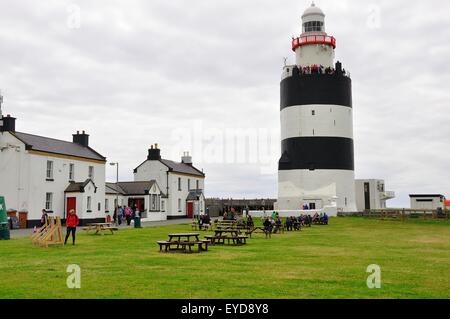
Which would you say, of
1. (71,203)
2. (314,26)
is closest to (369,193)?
(314,26)

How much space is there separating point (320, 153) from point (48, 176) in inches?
1047

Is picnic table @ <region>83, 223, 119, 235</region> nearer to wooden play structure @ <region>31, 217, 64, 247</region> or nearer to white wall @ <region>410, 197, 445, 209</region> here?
wooden play structure @ <region>31, 217, 64, 247</region>

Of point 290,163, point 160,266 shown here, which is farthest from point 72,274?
point 290,163

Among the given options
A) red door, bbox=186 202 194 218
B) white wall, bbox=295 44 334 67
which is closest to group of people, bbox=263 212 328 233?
white wall, bbox=295 44 334 67

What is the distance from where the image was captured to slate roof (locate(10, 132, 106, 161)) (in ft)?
124

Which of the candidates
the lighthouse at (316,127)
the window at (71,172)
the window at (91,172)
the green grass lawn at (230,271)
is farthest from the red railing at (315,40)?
the green grass lawn at (230,271)

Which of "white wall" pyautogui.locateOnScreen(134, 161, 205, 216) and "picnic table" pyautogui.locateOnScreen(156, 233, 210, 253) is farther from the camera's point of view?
"white wall" pyautogui.locateOnScreen(134, 161, 205, 216)

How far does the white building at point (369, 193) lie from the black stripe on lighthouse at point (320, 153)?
10.7 meters

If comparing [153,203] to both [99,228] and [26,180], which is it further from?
[99,228]

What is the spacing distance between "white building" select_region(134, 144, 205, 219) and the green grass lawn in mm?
32664

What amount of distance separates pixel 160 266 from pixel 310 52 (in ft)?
137
